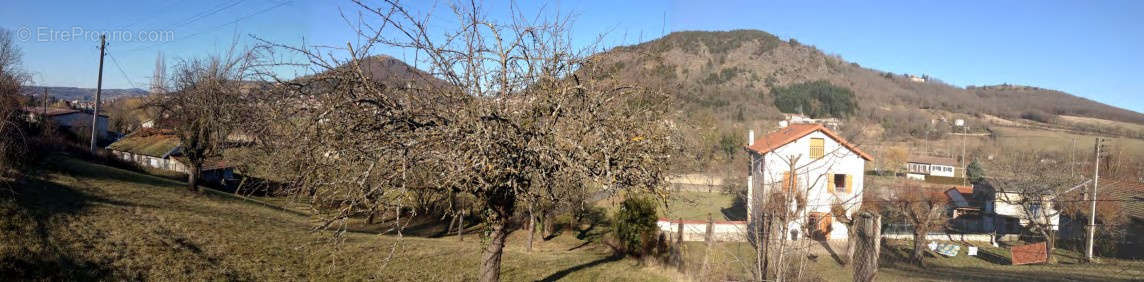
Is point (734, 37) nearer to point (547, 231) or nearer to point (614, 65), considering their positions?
point (547, 231)

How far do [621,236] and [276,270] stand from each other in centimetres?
812

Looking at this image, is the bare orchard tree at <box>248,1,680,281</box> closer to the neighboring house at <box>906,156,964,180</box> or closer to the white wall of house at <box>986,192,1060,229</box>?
the white wall of house at <box>986,192,1060,229</box>

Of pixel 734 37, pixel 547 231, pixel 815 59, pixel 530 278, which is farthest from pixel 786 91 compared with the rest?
pixel 530 278

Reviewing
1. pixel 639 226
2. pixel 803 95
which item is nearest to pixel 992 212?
pixel 639 226

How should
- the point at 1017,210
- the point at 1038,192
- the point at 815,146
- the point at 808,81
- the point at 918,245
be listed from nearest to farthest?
the point at 815,146
the point at 918,245
the point at 1038,192
the point at 1017,210
the point at 808,81

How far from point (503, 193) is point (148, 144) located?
103ft

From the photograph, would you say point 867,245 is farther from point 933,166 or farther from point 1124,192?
point 933,166

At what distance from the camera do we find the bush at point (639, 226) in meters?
13.5

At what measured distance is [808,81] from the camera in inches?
3580

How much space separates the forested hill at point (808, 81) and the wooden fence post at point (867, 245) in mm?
24982

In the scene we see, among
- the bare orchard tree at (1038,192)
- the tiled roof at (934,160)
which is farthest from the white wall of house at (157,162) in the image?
the tiled roof at (934,160)

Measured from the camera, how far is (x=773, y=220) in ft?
15.0

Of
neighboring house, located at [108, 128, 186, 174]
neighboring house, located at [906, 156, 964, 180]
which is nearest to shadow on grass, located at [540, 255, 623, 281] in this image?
neighboring house, located at [108, 128, 186, 174]

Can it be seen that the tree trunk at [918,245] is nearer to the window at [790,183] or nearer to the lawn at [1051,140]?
the window at [790,183]
